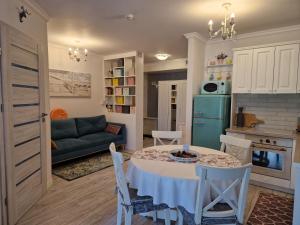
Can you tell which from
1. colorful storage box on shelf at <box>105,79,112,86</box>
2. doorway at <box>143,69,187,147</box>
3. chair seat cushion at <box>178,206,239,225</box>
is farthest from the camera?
doorway at <box>143,69,187,147</box>

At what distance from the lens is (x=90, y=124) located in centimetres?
485

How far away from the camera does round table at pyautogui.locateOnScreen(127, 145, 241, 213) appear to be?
1.54 m

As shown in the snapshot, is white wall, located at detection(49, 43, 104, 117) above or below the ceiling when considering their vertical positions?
below

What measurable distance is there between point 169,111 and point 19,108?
4.59 m

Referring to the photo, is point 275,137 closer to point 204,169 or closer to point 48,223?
point 204,169

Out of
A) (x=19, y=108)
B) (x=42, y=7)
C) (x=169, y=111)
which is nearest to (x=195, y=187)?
(x=19, y=108)

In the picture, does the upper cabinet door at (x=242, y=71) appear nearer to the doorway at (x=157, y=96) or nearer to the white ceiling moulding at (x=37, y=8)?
the doorway at (x=157, y=96)

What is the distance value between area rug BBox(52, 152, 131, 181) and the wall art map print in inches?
61.1

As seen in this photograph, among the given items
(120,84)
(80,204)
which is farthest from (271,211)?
(120,84)

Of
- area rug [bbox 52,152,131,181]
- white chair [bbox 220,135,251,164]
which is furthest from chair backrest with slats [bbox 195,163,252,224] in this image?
area rug [bbox 52,152,131,181]

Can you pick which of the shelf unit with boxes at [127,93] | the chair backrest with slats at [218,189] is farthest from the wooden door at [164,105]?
the chair backrest with slats at [218,189]

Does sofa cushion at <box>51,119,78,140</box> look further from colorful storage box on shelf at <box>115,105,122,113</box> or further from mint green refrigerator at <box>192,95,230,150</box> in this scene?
mint green refrigerator at <box>192,95,230,150</box>

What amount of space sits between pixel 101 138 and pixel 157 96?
3.04 m

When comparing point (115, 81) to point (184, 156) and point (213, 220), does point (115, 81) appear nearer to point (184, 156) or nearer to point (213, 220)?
point (184, 156)
